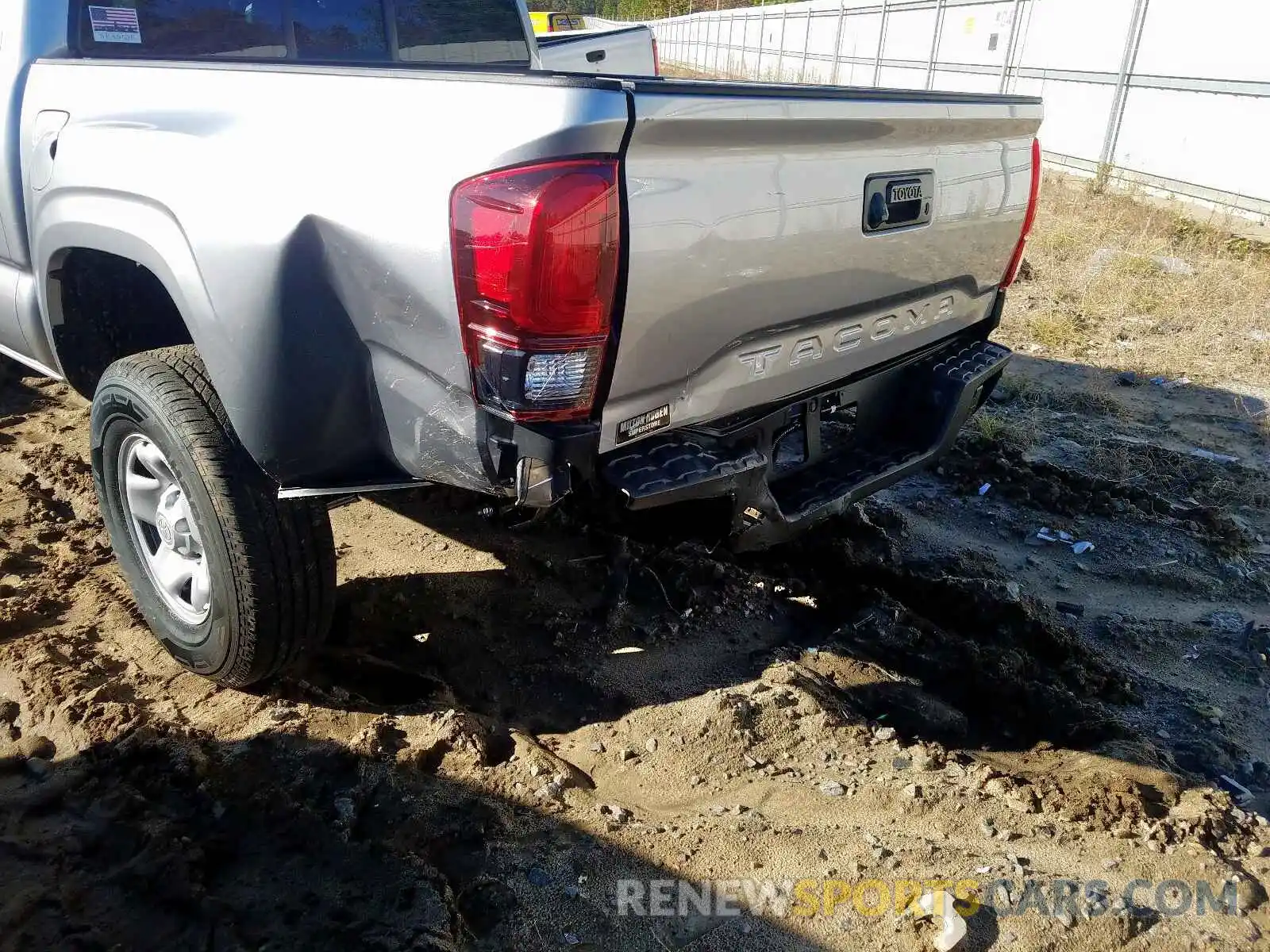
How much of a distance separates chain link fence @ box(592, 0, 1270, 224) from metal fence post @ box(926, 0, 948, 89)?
3 centimetres

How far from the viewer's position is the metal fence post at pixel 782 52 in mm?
25406

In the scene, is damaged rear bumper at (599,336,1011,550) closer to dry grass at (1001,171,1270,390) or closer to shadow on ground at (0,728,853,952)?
shadow on ground at (0,728,853,952)

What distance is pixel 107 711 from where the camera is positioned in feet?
8.74

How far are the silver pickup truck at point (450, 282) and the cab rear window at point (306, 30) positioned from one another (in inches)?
0.6

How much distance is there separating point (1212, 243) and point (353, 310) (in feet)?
31.4

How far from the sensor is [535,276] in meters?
1.92

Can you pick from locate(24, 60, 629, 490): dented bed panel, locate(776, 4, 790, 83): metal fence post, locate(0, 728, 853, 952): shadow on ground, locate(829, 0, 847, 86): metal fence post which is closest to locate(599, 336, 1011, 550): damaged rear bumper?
locate(24, 60, 629, 490): dented bed panel

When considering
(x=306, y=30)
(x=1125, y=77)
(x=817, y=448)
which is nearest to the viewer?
(x=817, y=448)

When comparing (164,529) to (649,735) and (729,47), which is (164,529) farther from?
(729,47)

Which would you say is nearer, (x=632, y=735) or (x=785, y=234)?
(x=785, y=234)

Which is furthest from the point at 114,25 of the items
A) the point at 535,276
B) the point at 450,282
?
the point at 535,276

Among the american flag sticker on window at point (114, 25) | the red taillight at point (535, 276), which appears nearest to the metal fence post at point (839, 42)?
the american flag sticker on window at point (114, 25)

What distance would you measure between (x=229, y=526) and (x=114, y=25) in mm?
1822

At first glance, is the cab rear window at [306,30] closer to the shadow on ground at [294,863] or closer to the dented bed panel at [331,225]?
the dented bed panel at [331,225]
